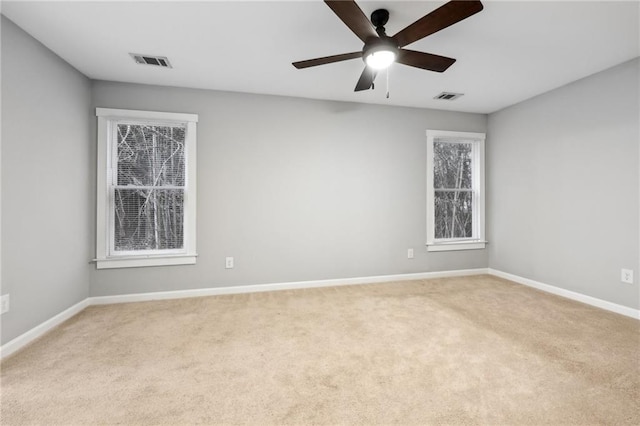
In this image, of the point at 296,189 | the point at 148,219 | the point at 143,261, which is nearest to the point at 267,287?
the point at 296,189

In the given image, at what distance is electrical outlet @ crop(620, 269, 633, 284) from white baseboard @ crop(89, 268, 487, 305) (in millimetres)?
1671

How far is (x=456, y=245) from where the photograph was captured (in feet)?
14.1

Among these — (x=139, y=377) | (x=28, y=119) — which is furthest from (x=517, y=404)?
(x=28, y=119)

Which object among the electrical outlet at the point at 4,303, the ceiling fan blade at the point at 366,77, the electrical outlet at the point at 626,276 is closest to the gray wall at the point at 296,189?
the electrical outlet at the point at 4,303

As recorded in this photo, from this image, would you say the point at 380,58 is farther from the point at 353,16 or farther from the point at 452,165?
the point at 452,165

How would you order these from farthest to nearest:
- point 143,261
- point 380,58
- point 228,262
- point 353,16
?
point 228,262
point 143,261
point 380,58
point 353,16

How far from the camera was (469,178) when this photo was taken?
449 centimetres

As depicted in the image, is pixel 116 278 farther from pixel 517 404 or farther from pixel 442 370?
pixel 517 404

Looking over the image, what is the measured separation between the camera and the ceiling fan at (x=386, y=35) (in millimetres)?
1560

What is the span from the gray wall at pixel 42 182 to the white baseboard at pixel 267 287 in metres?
0.40

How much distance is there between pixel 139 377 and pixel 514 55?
13.2ft

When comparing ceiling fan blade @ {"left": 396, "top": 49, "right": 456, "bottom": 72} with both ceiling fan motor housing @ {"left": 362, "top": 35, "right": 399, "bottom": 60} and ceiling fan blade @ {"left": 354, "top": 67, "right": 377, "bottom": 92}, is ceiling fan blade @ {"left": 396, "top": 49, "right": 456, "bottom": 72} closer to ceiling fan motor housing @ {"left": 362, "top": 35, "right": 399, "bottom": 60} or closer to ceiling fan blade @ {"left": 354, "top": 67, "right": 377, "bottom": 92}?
ceiling fan motor housing @ {"left": 362, "top": 35, "right": 399, "bottom": 60}

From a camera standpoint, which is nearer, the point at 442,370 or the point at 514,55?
the point at 442,370

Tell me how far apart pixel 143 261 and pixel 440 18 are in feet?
11.8
